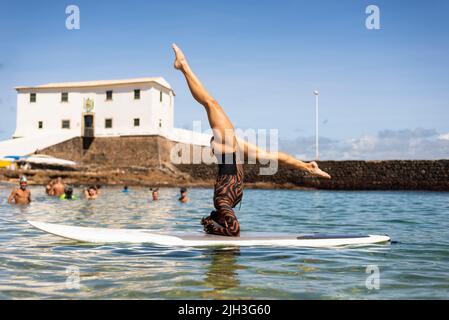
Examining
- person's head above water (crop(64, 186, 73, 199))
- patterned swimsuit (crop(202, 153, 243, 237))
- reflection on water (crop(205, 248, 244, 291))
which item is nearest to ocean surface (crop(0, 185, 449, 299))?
reflection on water (crop(205, 248, 244, 291))

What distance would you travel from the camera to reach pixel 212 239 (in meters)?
7.18

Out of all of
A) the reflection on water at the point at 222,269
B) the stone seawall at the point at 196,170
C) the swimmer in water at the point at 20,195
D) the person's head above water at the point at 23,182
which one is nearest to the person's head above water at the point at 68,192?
the swimmer in water at the point at 20,195

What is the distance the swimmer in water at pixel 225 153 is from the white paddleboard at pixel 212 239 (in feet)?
1.05

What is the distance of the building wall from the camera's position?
46.3m

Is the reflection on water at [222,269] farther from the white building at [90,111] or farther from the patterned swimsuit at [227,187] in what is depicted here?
the white building at [90,111]

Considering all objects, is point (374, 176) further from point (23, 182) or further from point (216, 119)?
point (216, 119)

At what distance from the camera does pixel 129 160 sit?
1847 inches

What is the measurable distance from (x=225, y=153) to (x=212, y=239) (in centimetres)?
139

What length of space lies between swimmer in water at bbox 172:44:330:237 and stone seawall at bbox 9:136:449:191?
31.6m

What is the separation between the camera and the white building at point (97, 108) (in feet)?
152
